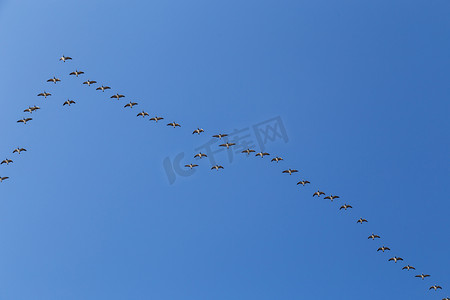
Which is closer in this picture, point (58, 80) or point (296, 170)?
point (58, 80)

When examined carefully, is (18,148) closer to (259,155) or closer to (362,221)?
(259,155)

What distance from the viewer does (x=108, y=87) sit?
13088 cm

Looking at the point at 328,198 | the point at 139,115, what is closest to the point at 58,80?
the point at 139,115

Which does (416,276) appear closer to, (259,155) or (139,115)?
(259,155)

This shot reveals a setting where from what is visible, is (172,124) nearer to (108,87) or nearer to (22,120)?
(108,87)

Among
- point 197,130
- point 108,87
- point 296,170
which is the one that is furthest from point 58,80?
point 296,170

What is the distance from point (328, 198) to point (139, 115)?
157 ft

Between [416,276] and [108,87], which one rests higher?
[108,87]

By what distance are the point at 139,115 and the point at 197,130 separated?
14.0 m

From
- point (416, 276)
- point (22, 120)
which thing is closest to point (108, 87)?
point (22, 120)

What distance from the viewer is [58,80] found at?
414 feet

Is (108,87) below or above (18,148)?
→ above

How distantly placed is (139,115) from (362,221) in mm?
55514

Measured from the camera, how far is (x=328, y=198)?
447 feet
